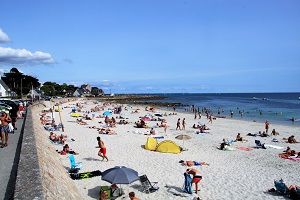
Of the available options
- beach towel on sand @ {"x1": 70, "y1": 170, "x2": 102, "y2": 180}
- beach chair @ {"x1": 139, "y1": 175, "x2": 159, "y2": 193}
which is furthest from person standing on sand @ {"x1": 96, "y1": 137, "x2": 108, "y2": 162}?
beach chair @ {"x1": 139, "y1": 175, "x2": 159, "y2": 193}

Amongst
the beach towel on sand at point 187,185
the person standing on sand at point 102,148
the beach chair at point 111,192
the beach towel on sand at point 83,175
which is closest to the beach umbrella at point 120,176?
the beach chair at point 111,192

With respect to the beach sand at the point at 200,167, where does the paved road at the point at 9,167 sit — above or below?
above

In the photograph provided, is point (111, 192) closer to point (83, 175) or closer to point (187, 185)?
point (83, 175)

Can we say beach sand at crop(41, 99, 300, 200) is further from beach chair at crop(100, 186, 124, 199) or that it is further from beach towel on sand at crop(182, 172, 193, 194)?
beach chair at crop(100, 186, 124, 199)

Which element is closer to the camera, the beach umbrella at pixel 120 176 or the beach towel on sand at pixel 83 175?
the beach umbrella at pixel 120 176

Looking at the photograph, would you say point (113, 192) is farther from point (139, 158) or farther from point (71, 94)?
point (71, 94)

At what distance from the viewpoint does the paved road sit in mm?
6232

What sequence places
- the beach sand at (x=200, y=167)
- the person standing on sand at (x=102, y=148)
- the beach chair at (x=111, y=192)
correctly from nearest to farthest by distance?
1. the beach chair at (x=111, y=192)
2. the beach sand at (x=200, y=167)
3. the person standing on sand at (x=102, y=148)

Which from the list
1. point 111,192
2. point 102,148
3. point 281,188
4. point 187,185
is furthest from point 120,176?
point 281,188

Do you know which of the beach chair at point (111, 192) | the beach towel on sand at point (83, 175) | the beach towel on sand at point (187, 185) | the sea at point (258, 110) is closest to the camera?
the beach chair at point (111, 192)

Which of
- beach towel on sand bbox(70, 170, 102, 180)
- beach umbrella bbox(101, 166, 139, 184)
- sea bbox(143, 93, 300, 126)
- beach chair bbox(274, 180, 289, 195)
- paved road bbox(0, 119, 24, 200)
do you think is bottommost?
sea bbox(143, 93, 300, 126)

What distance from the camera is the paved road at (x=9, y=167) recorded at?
6.23 m

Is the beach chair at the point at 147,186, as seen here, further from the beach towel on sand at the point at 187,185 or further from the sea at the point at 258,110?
the sea at the point at 258,110

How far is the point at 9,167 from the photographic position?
7953 millimetres
